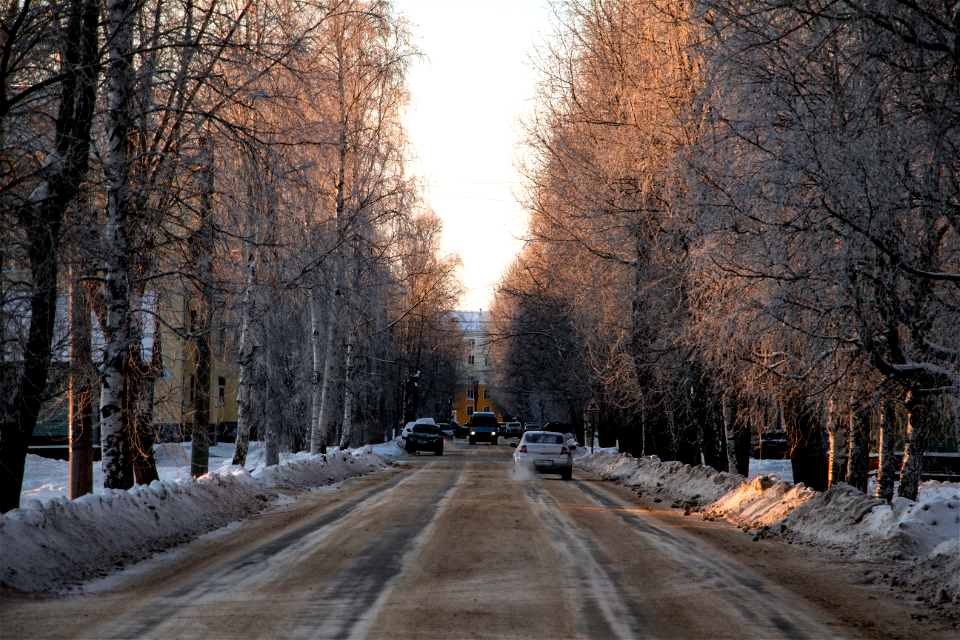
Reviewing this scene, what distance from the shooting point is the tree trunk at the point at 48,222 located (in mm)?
7660

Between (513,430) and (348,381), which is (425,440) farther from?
(513,430)

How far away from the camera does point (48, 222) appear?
7.78 metres

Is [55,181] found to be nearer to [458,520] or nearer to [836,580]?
[458,520]

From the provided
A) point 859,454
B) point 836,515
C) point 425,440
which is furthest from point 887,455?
point 425,440

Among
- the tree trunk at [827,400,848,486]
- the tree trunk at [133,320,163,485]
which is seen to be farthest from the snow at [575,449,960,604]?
the tree trunk at [133,320,163,485]

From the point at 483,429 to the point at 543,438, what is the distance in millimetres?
39625

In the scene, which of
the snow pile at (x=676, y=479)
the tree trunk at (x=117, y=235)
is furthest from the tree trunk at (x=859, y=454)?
the tree trunk at (x=117, y=235)

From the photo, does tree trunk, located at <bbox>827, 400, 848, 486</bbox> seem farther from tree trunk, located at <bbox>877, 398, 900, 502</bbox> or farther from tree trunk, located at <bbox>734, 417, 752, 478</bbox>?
tree trunk, located at <bbox>734, 417, 752, 478</bbox>

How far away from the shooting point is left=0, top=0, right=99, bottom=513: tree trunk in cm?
766

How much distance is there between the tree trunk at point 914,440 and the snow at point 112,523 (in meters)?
10.2

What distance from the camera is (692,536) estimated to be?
11820 mm

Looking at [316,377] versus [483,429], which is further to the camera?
[483,429]

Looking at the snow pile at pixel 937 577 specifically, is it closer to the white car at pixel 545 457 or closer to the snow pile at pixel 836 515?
the snow pile at pixel 836 515

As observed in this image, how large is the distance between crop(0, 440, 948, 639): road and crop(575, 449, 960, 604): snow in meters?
0.55
